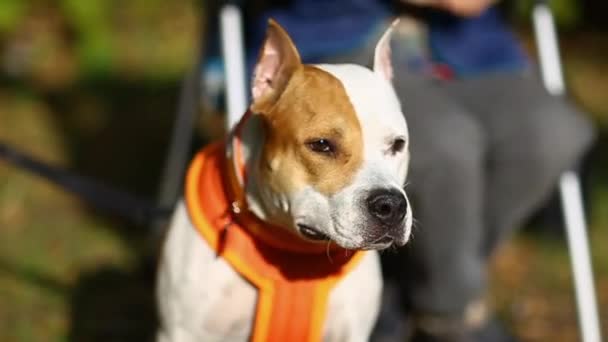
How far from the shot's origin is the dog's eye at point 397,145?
2172mm

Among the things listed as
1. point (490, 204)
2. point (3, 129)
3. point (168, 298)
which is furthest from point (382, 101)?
point (3, 129)

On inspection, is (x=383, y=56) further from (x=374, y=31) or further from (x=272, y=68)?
(x=374, y=31)

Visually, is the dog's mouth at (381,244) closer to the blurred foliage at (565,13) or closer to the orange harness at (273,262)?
the orange harness at (273,262)

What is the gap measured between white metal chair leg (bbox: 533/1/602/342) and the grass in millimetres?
679

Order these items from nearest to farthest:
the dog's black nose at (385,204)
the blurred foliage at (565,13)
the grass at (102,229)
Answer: the dog's black nose at (385,204) → the grass at (102,229) → the blurred foliage at (565,13)

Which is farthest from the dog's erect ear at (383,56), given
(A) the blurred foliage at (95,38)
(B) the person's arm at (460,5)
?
(A) the blurred foliage at (95,38)

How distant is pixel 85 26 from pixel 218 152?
2.98 metres

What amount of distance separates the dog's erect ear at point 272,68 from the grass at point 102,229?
140 cm

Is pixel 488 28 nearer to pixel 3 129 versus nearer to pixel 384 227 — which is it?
pixel 384 227

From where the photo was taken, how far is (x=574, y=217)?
2916 mm

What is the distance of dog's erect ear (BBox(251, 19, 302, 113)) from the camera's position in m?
2.17

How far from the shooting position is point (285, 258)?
93.5 inches

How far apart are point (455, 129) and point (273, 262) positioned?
0.70 m

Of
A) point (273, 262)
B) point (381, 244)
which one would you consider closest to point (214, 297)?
point (273, 262)
